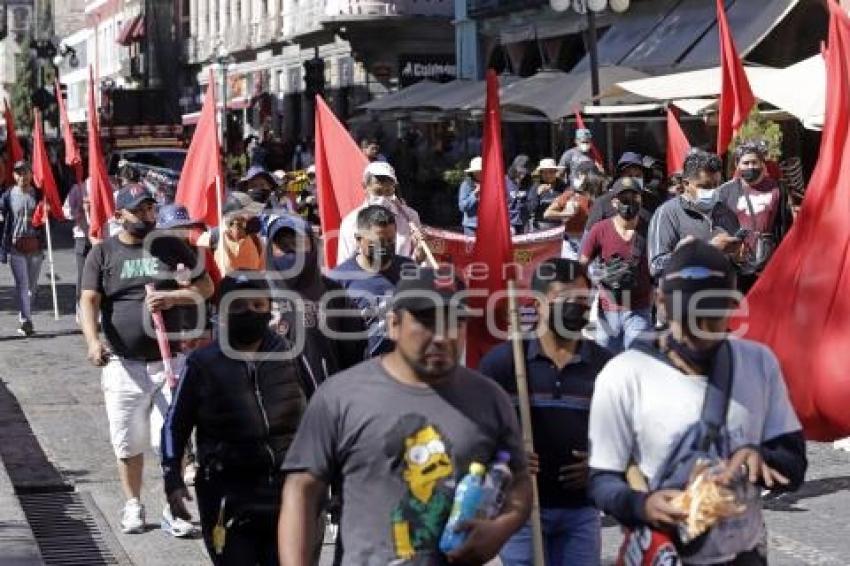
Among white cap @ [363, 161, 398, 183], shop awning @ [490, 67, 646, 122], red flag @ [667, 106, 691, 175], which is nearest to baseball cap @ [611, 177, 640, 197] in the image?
white cap @ [363, 161, 398, 183]

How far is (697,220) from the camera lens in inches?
435

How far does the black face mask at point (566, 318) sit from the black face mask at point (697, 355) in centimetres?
141

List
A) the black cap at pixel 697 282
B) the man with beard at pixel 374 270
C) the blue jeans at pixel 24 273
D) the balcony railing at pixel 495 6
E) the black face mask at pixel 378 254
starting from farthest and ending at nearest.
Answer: the balcony railing at pixel 495 6 < the blue jeans at pixel 24 273 < the black face mask at pixel 378 254 < the man with beard at pixel 374 270 < the black cap at pixel 697 282

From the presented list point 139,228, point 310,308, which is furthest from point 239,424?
point 139,228

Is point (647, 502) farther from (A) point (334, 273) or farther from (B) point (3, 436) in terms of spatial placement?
(B) point (3, 436)

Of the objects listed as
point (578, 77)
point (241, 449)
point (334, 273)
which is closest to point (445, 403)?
point (241, 449)

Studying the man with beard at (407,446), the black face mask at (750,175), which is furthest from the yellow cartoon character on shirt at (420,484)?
the black face mask at (750,175)

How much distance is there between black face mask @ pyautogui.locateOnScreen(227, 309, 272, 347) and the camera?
672 centimetres

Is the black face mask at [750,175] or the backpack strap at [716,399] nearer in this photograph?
the backpack strap at [716,399]

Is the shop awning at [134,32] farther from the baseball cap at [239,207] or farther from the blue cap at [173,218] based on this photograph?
the blue cap at [173,218]

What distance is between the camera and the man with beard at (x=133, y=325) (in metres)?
9.41

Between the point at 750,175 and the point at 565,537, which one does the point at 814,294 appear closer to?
the point at 565,537

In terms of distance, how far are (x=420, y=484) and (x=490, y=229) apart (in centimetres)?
403

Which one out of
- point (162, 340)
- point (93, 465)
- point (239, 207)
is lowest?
point (93, 465)
